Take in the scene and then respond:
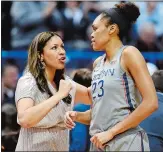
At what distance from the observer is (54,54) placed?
2.47m

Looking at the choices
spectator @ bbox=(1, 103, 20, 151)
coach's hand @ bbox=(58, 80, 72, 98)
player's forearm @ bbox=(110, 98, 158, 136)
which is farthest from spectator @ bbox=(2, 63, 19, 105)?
player's forearm @ bbox=(110, 98, 158, 136)

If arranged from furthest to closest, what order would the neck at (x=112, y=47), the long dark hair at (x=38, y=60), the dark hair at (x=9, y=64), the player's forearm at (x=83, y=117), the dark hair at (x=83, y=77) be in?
the dark hair at (x=9, y=64) < the dark hair at (x=83, y=77) < the long dark hair at (x=38, y=60) < the player's forearm at (x=83, y=117) < the neck at (x=112, y=47)

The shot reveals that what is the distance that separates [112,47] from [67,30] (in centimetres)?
225

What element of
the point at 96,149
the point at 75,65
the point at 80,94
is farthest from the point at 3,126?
the point at 96,149

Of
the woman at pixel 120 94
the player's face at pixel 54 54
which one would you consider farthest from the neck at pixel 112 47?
the player's face at pixel 54 54

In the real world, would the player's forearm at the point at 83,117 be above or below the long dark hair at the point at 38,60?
below

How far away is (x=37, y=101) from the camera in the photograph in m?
2.40

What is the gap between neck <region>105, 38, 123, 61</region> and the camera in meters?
2.08

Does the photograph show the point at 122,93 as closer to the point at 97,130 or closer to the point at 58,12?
the point at 97,130

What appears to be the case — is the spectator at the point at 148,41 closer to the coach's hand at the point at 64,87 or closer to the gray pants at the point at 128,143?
the coach's hand at the point at 64,87

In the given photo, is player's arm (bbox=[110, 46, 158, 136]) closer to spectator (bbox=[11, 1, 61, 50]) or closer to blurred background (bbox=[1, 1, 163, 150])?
blurred background (bbox=[1, 1, 163, 150])

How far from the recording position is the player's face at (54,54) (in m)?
2.47

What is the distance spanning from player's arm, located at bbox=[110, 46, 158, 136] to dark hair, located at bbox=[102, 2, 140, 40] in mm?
183

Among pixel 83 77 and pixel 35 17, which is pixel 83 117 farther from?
pixel 35 17
